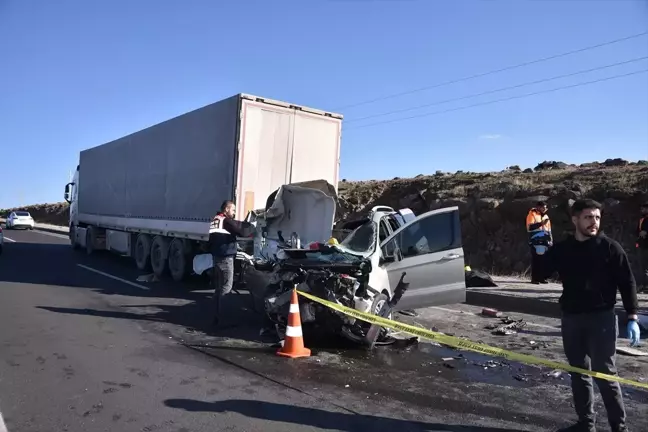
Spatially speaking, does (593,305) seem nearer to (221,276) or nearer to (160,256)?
(221,276)

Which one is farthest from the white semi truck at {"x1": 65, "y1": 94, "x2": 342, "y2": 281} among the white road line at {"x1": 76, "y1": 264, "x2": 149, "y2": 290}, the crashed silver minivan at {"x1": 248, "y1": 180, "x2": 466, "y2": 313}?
the crashed silver minivan at {"x1": 248, "y1": 180, "x2": 466, "y2": 313}

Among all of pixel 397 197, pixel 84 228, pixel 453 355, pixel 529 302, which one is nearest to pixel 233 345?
pixel 453 355

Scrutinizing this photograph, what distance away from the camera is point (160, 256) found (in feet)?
43.7

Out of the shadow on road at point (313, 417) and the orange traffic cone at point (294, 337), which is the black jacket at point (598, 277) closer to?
the shadow on road at point (313, 417)

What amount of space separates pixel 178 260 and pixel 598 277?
10.2 m

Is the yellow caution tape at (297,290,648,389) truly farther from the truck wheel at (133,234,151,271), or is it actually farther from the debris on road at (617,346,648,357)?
the truck wheel at (133,234,151,271)

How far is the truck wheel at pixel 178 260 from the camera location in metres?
12.3

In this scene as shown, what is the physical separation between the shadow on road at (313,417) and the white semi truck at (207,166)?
597 centimetres

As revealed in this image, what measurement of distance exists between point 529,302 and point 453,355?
366 centimetres

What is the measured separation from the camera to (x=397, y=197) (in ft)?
102

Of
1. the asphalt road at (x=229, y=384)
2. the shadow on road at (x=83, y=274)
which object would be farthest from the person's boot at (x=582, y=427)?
the shadow on road at (x=83, y=274)

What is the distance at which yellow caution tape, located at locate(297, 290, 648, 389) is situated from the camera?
3919 mm

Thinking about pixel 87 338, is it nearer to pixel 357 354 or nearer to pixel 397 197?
pixel 357 354

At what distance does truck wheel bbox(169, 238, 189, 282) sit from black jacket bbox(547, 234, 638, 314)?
9707mm
